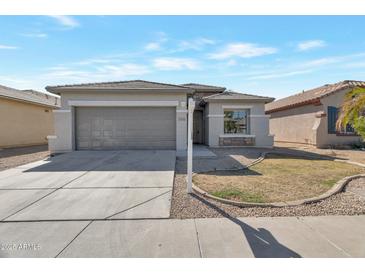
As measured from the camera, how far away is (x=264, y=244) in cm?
325

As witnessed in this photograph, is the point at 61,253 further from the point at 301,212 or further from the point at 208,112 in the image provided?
the point at 208,112

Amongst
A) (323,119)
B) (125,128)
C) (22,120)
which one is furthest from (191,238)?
(22,120)

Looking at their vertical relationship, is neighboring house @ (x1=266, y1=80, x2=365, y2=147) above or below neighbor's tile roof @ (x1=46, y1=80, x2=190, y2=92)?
below

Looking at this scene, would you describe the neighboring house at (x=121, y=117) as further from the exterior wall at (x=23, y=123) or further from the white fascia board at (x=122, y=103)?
the exterior wall at (x=23, y=123)

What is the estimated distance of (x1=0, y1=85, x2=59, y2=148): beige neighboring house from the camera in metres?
15.6

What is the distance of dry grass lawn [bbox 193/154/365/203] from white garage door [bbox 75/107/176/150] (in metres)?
5.93

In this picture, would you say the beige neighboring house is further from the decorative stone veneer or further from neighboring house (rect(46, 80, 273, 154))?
the decorative stone veneer

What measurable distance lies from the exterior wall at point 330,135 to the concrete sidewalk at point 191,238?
531 inches

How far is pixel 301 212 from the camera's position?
434cm

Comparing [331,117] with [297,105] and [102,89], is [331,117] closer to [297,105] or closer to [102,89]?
[297,105]

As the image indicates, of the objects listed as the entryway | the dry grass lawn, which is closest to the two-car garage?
the dry grass lawn

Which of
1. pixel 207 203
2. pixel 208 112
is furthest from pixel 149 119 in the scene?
pixel 207 203

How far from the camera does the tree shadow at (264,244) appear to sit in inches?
119

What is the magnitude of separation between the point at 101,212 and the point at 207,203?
2115mm
